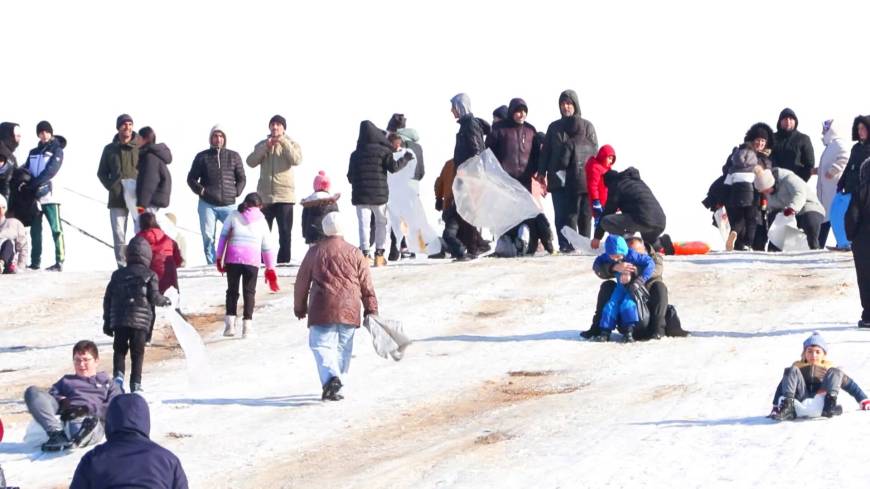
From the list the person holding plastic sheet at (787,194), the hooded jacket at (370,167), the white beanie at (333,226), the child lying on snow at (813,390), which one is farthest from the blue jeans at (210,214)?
the child lying on snow at (813,390)

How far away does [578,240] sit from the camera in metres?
22.2

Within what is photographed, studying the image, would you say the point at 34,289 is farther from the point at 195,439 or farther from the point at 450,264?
the point at 195,439

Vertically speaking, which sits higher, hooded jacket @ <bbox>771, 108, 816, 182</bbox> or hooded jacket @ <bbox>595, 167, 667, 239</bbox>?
hooded jacket @ <bbox>771, 108, 816, 182</bbox>

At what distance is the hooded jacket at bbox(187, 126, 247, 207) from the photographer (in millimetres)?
22859

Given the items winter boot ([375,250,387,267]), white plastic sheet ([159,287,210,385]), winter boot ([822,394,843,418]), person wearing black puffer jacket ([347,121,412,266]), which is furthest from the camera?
winter boot ([375,250,387,267])

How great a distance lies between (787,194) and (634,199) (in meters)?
5.52

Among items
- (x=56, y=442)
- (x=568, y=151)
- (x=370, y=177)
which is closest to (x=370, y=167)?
(x=370, y=177)

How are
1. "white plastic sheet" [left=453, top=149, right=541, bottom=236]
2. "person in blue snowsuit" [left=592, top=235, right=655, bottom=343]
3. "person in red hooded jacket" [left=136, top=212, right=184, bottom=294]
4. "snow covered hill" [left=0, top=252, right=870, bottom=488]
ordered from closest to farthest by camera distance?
"snow covered hill" [left=0, top=252, right=870, bottom=488], "person in blue snowsuit" [left=592, top=235, right=655, bottom=343], "person in red hooded jacket" [left=136, top=212, right=184, bottom=294], "white plastic sheet" [left=453, top=149, right=541, bottom=236]

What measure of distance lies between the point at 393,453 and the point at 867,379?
398cm

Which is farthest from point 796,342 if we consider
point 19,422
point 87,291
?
point 87,291

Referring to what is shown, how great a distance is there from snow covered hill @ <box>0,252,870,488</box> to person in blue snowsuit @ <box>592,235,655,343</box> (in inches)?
11.2

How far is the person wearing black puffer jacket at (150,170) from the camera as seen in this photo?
22250mm

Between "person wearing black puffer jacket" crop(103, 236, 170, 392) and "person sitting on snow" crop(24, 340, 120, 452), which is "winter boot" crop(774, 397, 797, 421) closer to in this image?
"person sitting on snow" crop(24, 340, 120, 452)

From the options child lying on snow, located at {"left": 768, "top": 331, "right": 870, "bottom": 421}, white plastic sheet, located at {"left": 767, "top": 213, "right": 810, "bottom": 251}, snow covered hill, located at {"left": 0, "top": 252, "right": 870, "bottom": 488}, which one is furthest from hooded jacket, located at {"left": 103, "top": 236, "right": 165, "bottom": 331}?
white plastic sheet, located at {"left": 767, "top": 213, "right": 810, "bottom": 251}
